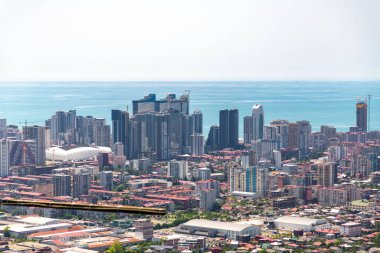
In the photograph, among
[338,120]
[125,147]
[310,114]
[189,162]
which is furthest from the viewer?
[310,114]

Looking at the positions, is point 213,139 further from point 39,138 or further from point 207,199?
point 207,199

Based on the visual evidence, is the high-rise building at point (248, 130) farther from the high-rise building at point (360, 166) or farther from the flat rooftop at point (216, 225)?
the flat rooftop at point (216, 225)

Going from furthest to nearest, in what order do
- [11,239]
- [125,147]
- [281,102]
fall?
[281,102] → [125,147] → [11,239]

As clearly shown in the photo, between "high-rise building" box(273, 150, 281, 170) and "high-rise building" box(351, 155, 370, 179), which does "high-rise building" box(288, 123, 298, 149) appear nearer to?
"high-rise building" box(273, 150, 281, 170)

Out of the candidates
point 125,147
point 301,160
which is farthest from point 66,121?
point 301,160

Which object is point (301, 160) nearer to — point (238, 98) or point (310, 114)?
point (310, 114)

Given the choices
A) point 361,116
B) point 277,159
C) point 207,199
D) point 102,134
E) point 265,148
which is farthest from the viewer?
point 361,116

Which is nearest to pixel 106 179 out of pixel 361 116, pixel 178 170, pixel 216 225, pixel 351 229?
pixel 178 170

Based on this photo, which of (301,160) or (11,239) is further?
(301,160)
